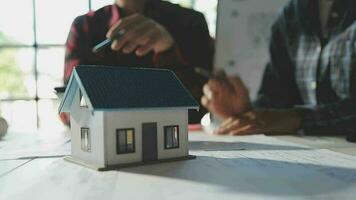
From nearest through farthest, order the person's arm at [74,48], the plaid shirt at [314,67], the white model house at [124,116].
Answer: the white model house at [124,116] → the plaid shirt at [314,67] → the person's arm at [74,48]

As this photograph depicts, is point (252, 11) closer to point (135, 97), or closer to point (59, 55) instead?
point (59, 55)

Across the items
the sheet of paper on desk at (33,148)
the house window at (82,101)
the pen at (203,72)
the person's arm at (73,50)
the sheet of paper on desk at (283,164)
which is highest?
the person's arm at (73,50)

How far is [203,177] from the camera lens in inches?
23.0

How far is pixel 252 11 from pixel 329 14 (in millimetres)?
330

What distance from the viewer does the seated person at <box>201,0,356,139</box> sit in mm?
1335

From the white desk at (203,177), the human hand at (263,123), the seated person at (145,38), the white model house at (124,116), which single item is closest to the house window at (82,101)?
the white model house at (124,116)

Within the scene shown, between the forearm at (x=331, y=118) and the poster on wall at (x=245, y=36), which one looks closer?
the forearm at (x=331, y=118)

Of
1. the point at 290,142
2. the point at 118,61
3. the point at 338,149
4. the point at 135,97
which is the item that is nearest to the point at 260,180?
the point at 135,97

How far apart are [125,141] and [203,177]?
0.18m

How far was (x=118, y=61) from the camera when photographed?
4.90 feet

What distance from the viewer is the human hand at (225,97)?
1.56m

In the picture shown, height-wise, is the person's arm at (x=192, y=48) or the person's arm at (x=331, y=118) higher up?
the person's arm at (x=192, y=48)

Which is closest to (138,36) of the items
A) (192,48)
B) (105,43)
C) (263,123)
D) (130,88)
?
(105,43)

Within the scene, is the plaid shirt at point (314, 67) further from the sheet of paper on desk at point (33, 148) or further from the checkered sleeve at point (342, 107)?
the sheet of paper on desk at point (33, 148)
